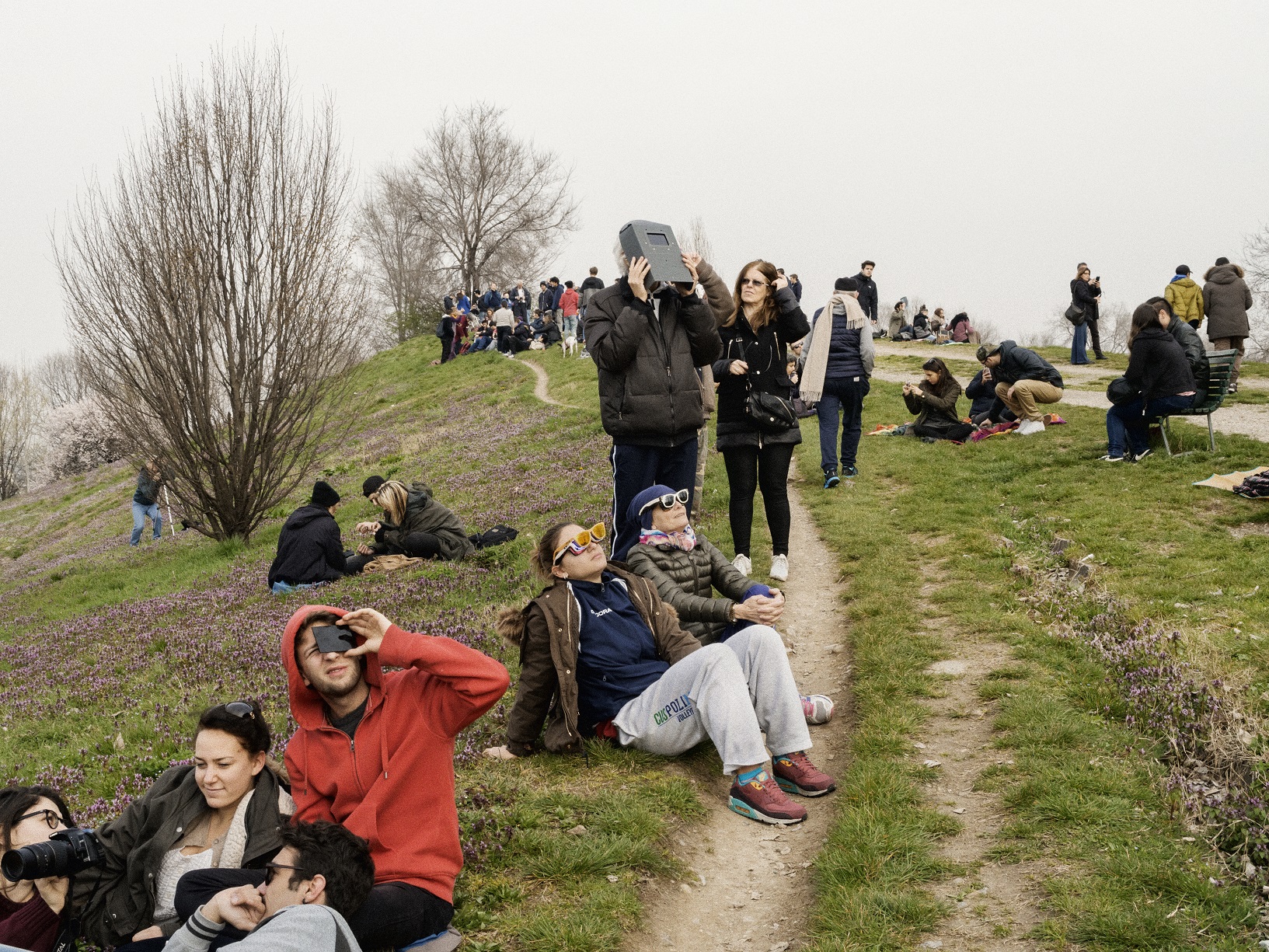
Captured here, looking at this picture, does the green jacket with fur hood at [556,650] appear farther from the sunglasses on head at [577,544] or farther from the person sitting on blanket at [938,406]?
the person sitting on blanket at [938,406]

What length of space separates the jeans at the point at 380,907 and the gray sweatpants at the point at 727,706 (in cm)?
178

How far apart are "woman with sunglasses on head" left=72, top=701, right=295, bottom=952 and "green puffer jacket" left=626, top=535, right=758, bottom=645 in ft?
9.02

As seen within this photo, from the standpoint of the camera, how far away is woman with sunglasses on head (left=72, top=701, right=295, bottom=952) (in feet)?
12.9

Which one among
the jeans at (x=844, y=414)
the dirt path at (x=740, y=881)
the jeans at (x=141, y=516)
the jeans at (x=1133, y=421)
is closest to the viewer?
the dirt path at (x=740, y=881)

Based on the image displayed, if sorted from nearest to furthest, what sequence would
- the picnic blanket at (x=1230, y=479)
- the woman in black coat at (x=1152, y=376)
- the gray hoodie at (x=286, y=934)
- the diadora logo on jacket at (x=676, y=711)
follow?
1. the gray hoodie at (x=286, y=934)
2. the diadora logo on jacket at (x=676, y=711)
3. the picnic blanket at (x=1230, y=479)
4. the woman in black coat at (x=1152, y=376)

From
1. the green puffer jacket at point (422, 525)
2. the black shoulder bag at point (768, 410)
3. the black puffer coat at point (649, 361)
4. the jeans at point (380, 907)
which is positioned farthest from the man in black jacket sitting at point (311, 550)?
the jeans at point (380, 907)

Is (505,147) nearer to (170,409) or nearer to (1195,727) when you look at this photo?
(170,409)

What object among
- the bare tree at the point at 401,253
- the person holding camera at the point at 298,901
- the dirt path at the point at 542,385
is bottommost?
the person holding camera at the point at 298,901

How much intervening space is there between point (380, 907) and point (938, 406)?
14.0 m

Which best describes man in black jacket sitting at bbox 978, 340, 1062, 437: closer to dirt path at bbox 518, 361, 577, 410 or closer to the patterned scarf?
the patterned scarf

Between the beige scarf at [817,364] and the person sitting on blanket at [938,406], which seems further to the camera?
the person sitting on blanket at [938,406]

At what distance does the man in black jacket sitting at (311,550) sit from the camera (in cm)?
1226

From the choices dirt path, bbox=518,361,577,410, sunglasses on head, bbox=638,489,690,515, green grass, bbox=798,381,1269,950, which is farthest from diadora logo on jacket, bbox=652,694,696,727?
dirt path, bbox=518,361,577,410

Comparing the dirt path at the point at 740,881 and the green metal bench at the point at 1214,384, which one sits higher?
the green metal bench at the point at 1214,384
